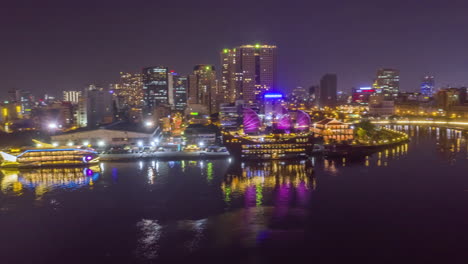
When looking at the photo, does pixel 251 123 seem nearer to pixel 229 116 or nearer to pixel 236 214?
pixel 229 116

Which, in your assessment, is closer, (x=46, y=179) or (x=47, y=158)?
(x=46, y=179)

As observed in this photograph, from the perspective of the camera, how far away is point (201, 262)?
532cm

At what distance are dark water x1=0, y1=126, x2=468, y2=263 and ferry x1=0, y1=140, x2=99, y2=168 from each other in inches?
18.6

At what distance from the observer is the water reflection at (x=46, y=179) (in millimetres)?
9133

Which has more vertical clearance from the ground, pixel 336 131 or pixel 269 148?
pixel 336 131

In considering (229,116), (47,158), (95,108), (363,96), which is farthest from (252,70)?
(47,158)

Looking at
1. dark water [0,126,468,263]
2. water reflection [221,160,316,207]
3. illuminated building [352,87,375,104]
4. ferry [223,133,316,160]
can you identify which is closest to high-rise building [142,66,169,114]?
illuminated building [352,87,375,104]

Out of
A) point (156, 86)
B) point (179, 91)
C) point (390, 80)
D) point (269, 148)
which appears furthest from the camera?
point (390, 80)

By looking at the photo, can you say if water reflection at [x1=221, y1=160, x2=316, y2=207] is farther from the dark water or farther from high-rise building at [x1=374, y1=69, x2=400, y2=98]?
high-rise building at [x1=374, y1=69, x2=400, y2=98]

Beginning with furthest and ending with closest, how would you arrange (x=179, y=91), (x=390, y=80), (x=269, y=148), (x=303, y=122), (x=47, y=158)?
(x=390, y=80) → (x=179, y=91) → (x=303, y=122) → (x=269, y=148) → (x=47, y=158)

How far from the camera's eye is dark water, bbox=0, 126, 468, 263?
564cm

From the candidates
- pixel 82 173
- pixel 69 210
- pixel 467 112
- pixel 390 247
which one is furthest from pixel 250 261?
pixel 467 112

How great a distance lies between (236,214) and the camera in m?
7.10

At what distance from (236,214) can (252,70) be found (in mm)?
28220
